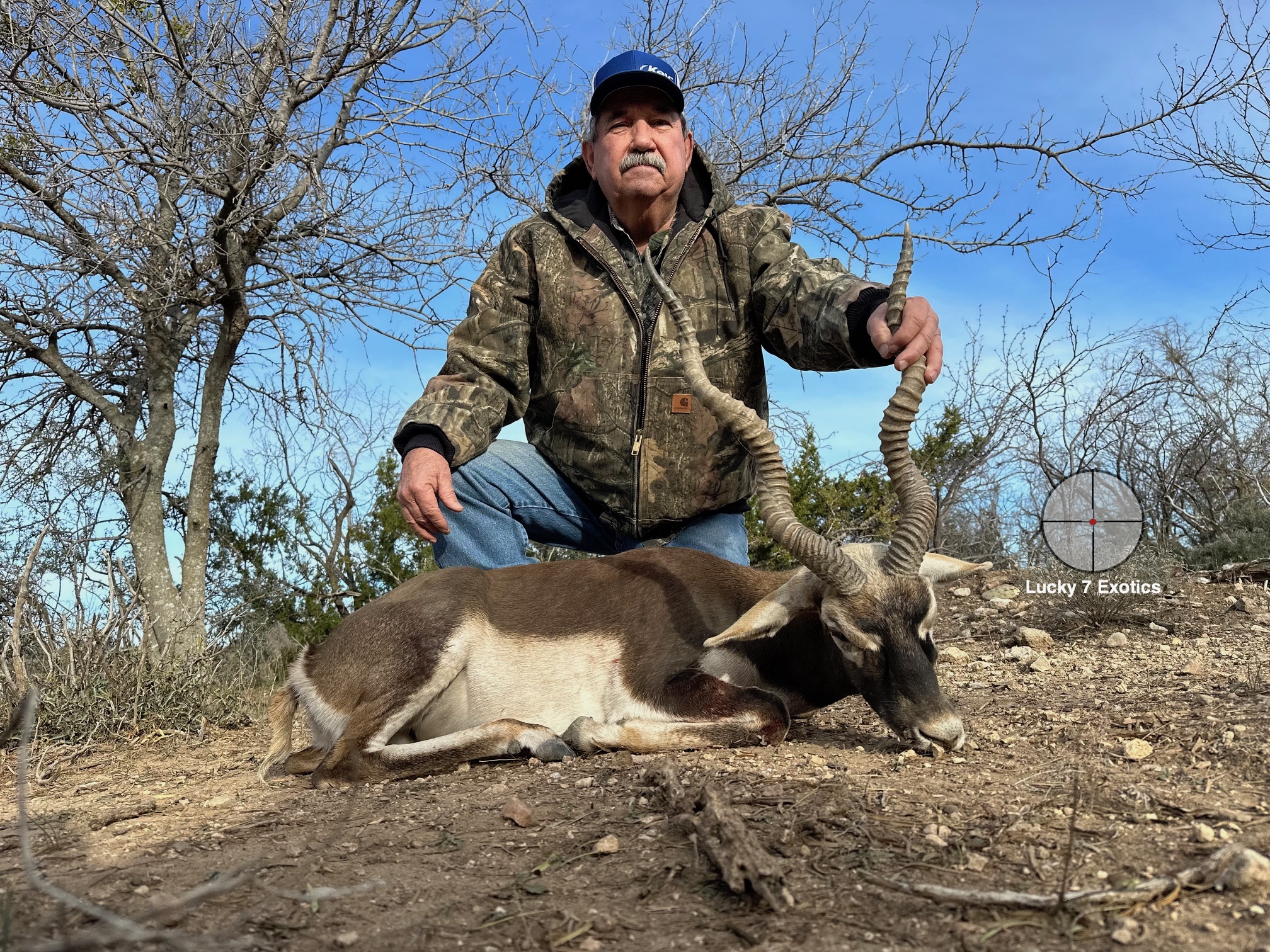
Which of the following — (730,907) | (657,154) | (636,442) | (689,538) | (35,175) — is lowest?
(730,907)

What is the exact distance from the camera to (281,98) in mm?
8859

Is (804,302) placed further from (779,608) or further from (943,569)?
(779,608)

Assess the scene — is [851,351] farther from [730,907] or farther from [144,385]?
[144,385]

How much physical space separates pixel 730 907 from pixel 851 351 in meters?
3.23

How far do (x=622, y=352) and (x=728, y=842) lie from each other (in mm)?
3563

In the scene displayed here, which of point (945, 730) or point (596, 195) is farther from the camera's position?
point (596, 195)

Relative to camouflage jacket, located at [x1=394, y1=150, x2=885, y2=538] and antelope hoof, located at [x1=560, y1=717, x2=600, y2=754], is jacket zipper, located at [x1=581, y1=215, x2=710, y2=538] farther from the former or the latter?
antelope hoof, located at [x1=560, y1=717, x2=600, y2=754]

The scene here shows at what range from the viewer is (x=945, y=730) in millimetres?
3961

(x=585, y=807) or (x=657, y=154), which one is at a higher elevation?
(x=657, y=154)

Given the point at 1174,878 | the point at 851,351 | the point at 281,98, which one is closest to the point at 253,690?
the point at 281,98

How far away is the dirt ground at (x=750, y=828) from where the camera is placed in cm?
249

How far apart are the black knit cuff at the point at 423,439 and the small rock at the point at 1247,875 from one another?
13.4 feet

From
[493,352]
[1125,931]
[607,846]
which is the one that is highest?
[493,352]

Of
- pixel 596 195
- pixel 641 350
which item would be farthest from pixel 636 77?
pixel 641 350
